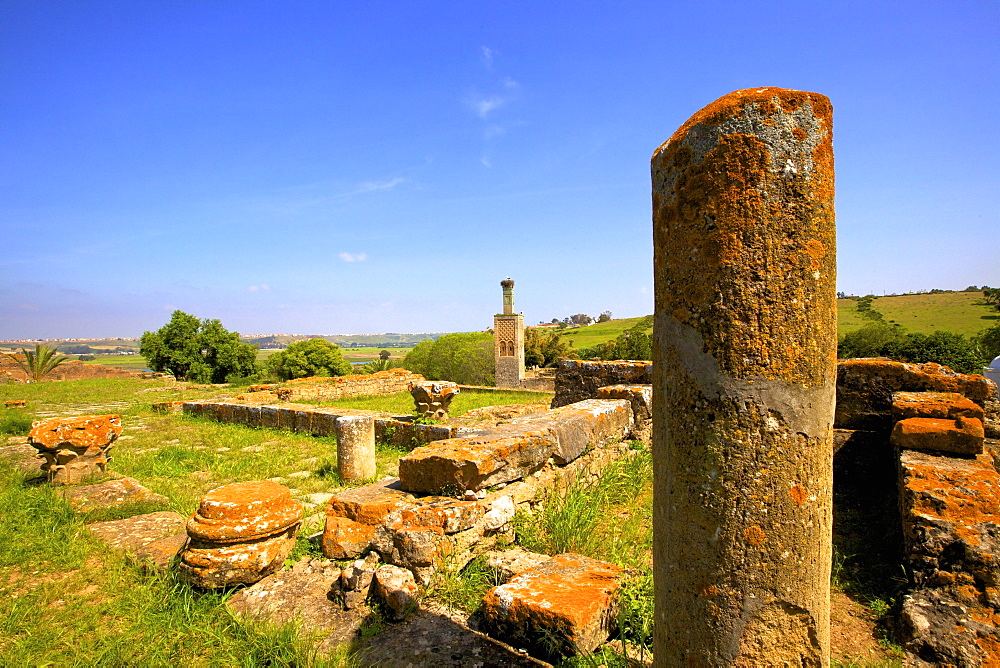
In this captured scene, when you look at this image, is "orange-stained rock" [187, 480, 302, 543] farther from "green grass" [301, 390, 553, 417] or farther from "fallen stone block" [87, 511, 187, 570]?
"green grass" [301, 390, 553, 417]

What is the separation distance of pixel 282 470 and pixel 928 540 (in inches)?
295

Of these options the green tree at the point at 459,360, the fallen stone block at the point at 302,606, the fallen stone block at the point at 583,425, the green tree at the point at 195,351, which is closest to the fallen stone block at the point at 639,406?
the fallen stone block at the point at 583,425

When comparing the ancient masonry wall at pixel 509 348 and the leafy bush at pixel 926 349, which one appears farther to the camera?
the ancient masonry wall at pixel 509 348

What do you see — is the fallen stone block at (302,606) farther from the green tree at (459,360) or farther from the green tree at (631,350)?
the green tree at (631,350)

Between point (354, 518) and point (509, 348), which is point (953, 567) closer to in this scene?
point (354, 518)

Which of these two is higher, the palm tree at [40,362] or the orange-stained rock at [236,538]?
the palm tree at [40,362]

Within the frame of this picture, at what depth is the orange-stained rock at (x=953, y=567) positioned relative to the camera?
267 cm

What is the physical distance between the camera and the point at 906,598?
9.87 ft

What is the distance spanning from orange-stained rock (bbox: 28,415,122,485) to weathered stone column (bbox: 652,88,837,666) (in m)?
7.95

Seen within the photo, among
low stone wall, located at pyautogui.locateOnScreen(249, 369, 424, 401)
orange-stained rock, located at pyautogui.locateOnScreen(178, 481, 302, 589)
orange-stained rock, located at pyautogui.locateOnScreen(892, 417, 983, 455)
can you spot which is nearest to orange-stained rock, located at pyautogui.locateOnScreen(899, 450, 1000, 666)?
orange-stained rock, located at pyautogui.locateOnScreen(892, 417, 983, 455)

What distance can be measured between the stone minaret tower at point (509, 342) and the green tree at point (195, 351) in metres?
16.3

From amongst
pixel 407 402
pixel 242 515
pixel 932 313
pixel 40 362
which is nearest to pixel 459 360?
pixel 407 402

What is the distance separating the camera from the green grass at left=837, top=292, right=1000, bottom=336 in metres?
42.0

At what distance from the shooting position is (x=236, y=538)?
3.69m
